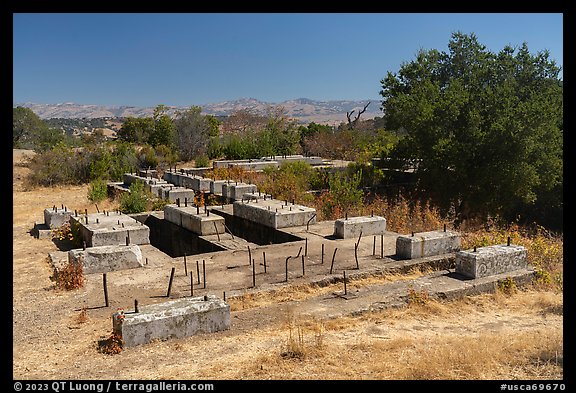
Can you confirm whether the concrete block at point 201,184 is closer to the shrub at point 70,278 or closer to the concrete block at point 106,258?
Answer: the concrete block at point 106,258

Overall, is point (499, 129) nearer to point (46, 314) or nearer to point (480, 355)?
point (480, 355)

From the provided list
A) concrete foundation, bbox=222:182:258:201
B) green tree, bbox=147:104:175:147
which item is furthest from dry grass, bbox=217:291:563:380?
green tree, bbox=147:104:175:147

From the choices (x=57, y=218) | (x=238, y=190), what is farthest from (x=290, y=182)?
(x=57, y=218)

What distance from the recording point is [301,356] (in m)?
5.06

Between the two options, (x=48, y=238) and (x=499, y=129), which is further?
(x=499, y=129)

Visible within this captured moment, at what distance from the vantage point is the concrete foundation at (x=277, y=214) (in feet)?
37.4

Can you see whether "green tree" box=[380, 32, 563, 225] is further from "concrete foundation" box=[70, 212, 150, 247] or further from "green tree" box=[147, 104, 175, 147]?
"green tree" box=[147, 104, 175, 147]

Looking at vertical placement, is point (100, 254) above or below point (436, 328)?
above

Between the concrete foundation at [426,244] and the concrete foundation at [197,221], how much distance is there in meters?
4.05

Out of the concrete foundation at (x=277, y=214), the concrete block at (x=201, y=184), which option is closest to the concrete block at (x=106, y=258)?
the concrete foundation at (x=277, y=214)

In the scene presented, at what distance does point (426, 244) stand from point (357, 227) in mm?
1880

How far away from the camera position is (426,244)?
9062 mm

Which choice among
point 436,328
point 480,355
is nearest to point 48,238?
point 436,328

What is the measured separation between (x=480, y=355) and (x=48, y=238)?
33.3 feet
